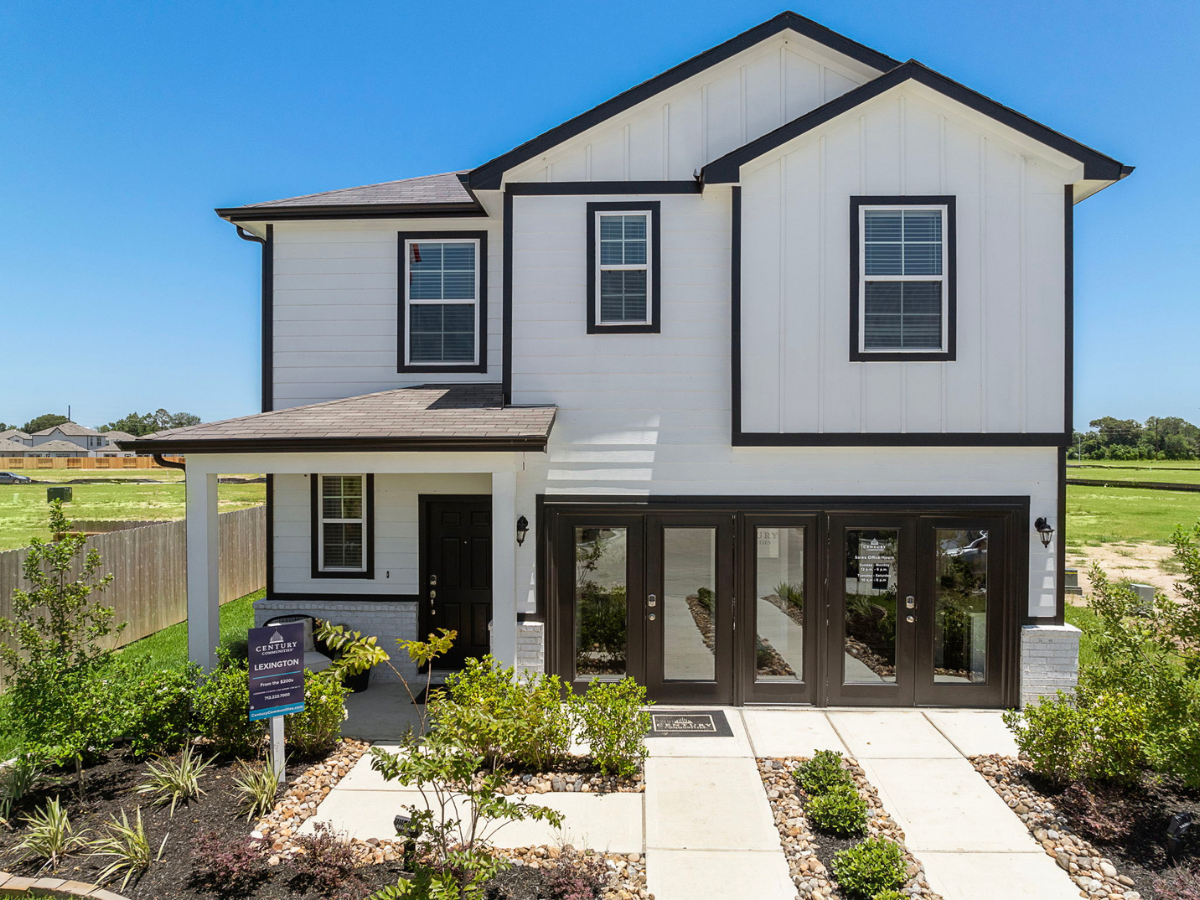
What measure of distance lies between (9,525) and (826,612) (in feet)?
116

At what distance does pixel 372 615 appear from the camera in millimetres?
8680

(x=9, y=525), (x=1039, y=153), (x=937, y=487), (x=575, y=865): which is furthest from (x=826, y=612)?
(x=9, y=525)

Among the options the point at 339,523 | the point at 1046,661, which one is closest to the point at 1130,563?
the point at 1046,661

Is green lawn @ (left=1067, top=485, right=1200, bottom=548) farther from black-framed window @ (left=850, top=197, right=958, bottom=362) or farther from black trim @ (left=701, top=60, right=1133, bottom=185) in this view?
black-framed window @ (left=850, top=197, right=958, bottom=362)

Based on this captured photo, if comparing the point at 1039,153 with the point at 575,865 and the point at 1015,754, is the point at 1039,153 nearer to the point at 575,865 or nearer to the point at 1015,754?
the point at 1015,754

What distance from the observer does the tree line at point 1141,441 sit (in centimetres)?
6222

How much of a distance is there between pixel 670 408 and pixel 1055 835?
16.5ft

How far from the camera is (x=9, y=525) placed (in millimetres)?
28094

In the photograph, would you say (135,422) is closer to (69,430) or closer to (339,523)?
(69,430)

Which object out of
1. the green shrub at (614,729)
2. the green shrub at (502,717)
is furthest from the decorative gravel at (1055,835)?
the green shrub at (502,717)

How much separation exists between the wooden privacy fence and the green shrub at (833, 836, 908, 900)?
9318 mm

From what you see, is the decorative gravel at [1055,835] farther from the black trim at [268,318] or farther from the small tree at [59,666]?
the black trim at [268,318]

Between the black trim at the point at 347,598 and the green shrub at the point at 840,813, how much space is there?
18.4ft

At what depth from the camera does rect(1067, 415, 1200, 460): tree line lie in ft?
204
